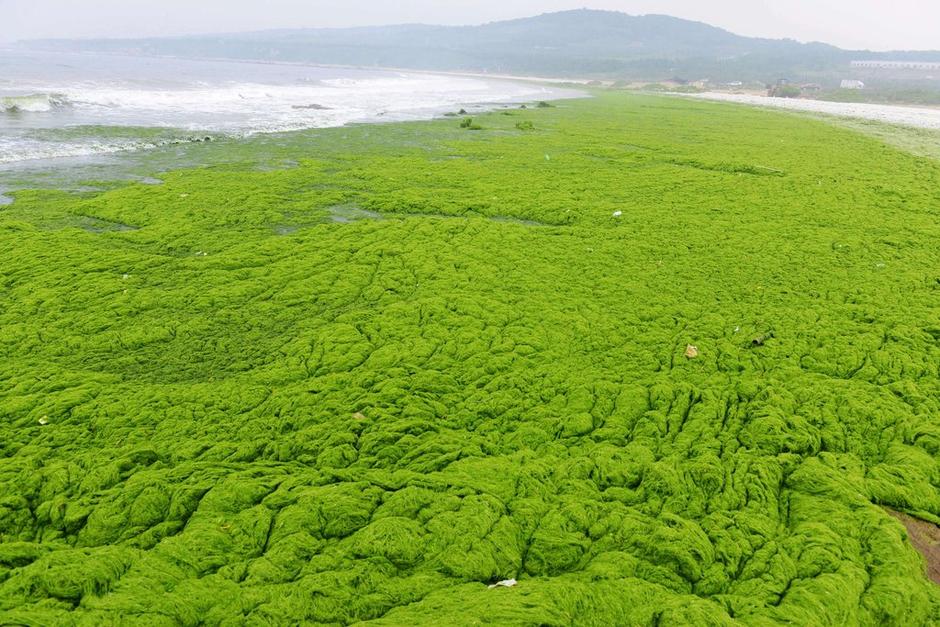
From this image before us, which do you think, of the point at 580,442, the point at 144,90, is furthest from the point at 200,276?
the point at 144,90

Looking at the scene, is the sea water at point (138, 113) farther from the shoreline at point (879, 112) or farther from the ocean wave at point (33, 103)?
the shoreline at point (879, 112)

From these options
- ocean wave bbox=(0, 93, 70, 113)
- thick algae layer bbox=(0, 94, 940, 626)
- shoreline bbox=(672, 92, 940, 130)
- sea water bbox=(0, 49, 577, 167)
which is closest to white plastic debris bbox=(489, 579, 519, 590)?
thick algae layer bbox=(0, 94, 940, 626)

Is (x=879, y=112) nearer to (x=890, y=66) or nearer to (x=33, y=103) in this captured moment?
(x=33, y=103)

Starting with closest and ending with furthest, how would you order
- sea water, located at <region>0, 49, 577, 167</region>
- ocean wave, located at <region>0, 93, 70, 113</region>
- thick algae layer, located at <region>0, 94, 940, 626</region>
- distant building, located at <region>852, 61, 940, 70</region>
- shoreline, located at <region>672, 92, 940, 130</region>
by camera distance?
thick algae layer, located at <region>0, 94, 940, 626</region>
sea water, located at <region>0, 49, 577, 167</region>
ocean wave, located at <region>0, 93, 70, 113</region>
shoreline, located at <region>672, 92, 940, 130</region>
distant building, located at <region>852, 61, 940, 70</region>

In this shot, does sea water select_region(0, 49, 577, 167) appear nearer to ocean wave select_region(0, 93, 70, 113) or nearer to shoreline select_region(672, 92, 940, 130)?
ocean wave select_region(0, 93, 70, 113)

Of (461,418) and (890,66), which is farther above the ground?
(890,66)

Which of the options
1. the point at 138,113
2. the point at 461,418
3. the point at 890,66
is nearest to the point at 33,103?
the point at 138,113

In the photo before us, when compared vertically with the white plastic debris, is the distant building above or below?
above
